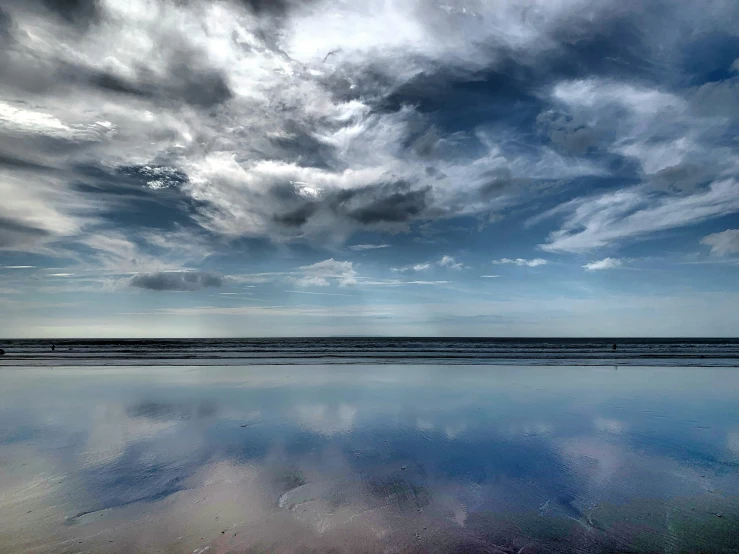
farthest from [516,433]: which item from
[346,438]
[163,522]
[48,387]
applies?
[48,387]

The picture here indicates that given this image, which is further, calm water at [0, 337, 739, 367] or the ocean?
calm water at [0, 337, 739, 367]

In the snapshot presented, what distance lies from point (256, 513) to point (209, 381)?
1442cm

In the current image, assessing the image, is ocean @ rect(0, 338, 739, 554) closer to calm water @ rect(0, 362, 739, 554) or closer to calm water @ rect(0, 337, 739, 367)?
calm water @ rect(0, 362, 739, 554)

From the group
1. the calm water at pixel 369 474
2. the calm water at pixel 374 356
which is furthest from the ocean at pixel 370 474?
the calm water at pixel 374 356

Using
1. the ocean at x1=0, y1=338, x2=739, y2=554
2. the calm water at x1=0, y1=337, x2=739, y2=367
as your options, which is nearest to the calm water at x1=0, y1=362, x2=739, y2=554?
the ocean at x1=0, y1=338, x2=739, y2=554

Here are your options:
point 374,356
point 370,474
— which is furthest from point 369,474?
point 374,356

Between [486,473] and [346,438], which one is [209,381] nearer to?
[346,438]

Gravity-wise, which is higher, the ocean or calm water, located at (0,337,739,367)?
calm water, located at (0,337,739,367)

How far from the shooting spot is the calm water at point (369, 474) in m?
4.81

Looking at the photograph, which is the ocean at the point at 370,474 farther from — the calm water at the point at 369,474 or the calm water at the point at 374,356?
the calm water at the point at 374,356

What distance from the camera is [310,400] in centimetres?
1345

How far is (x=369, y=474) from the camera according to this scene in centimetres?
680

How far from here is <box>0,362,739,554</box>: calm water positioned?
4.81 meters

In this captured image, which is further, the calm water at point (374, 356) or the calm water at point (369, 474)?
the calm water at point (374, 356)
